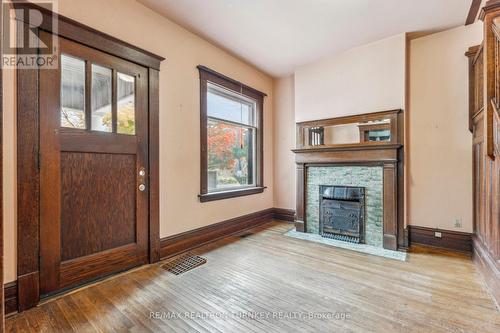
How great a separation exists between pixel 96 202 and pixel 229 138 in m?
2.29

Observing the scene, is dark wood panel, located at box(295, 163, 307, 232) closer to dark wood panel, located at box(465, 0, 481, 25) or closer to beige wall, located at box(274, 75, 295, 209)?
beige wall, located at box(274, 75, 295, 209)

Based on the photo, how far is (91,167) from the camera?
2.51 metres

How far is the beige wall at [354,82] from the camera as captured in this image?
3545mm

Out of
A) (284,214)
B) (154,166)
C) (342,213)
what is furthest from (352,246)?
(154,166)

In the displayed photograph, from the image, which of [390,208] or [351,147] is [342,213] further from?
[351,147]

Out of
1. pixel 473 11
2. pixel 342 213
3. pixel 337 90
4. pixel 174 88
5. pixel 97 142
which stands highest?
pixel 473 11

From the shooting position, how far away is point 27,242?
6.86 feet

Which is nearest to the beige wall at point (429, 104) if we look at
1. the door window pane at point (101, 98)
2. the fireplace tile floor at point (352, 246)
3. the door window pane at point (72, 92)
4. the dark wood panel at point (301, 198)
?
the fireplace tile floor at point (352, 246)

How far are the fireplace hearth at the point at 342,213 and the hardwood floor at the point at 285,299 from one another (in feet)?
2.10

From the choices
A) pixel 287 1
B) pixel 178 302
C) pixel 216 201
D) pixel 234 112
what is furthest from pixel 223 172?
pixel 287 1

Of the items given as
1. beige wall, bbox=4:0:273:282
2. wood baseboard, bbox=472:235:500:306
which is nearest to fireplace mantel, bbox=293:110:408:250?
wood baseboard, bbox=472:235:500:306

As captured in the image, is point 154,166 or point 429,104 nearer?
point 154,166

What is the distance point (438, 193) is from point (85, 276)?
4.42 m

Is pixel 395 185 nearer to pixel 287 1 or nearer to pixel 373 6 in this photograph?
pixel 373 6
